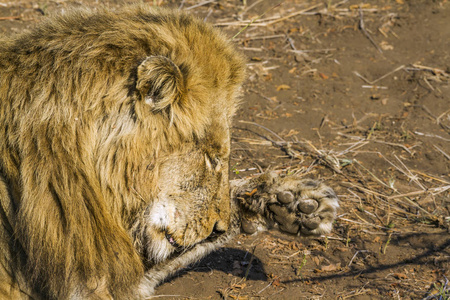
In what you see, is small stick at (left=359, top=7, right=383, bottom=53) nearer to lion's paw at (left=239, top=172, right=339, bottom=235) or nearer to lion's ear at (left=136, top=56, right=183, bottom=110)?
lion's paw at (left=239, top=172, right=339, bottom=235)

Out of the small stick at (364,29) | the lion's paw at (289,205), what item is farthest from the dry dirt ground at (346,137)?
the lion's paw at (289,205)

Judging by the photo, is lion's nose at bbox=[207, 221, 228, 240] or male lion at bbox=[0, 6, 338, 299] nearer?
male lion at bbox=[0, 6, 338, 299]

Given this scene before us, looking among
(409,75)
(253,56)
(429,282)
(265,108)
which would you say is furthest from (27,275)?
(409,75)

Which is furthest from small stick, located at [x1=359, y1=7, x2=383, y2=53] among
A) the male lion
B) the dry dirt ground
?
the male lion

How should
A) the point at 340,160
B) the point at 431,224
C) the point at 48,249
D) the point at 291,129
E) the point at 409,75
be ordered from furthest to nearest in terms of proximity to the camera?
1. the point at 409,75
2. the point at 291,129
3. the point at 340,160
4. the point at 431,224
5. the point at 48,249

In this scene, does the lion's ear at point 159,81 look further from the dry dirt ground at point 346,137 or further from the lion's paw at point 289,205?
the dry dirt ground at point 346,137

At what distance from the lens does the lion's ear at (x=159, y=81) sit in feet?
8.47

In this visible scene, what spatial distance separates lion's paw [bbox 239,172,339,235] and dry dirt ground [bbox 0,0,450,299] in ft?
1.23

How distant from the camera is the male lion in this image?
2.63 metres

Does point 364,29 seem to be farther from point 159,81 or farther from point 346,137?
point 159,81

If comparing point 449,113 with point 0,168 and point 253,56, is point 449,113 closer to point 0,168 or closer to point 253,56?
point 253,56

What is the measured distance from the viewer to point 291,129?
17.5ft

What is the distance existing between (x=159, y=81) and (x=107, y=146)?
0.42 m

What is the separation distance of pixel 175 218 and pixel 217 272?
1.02 m
